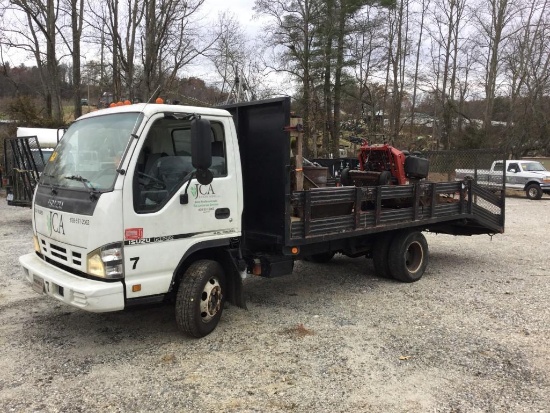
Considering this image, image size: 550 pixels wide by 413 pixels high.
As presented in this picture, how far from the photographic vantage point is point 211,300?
15.1ft

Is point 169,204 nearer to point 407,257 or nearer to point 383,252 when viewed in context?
point 383,252

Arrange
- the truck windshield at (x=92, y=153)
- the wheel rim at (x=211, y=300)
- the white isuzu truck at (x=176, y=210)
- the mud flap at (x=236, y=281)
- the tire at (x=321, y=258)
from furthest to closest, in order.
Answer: the tire at (x=321, y=258) → the mud flap at (x=236, y=281) → the wheel rim at (x=211, y=300) → the truck windshield at (x=92, y=153) → the white isuzu truck at (x=176, y=210)

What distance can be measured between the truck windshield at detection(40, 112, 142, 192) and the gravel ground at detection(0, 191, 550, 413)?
5.41ft

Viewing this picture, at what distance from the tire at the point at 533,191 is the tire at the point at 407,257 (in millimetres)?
17768

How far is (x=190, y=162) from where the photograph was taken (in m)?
4.38

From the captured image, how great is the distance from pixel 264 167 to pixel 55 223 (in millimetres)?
2260

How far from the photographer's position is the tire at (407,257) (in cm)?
680

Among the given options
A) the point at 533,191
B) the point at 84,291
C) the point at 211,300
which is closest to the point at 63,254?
the point at 84,291

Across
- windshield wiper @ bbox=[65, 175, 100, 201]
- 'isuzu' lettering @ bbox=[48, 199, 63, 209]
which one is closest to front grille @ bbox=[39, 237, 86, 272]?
'isuzu' lettering @ bbox=[48, 199, 63, 209]

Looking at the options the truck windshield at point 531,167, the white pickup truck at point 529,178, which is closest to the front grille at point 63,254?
the white pickup truck at point 529,178

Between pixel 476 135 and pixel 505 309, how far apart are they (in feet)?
105

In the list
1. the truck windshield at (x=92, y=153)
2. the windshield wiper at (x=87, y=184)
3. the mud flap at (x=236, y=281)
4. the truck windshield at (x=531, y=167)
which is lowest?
the mud flap at (x=236, y=281)

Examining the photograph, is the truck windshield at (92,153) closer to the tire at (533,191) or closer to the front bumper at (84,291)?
the front bumper at (84,291)

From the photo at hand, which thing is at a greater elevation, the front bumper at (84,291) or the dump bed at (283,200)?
the dump bed at (283,200)
